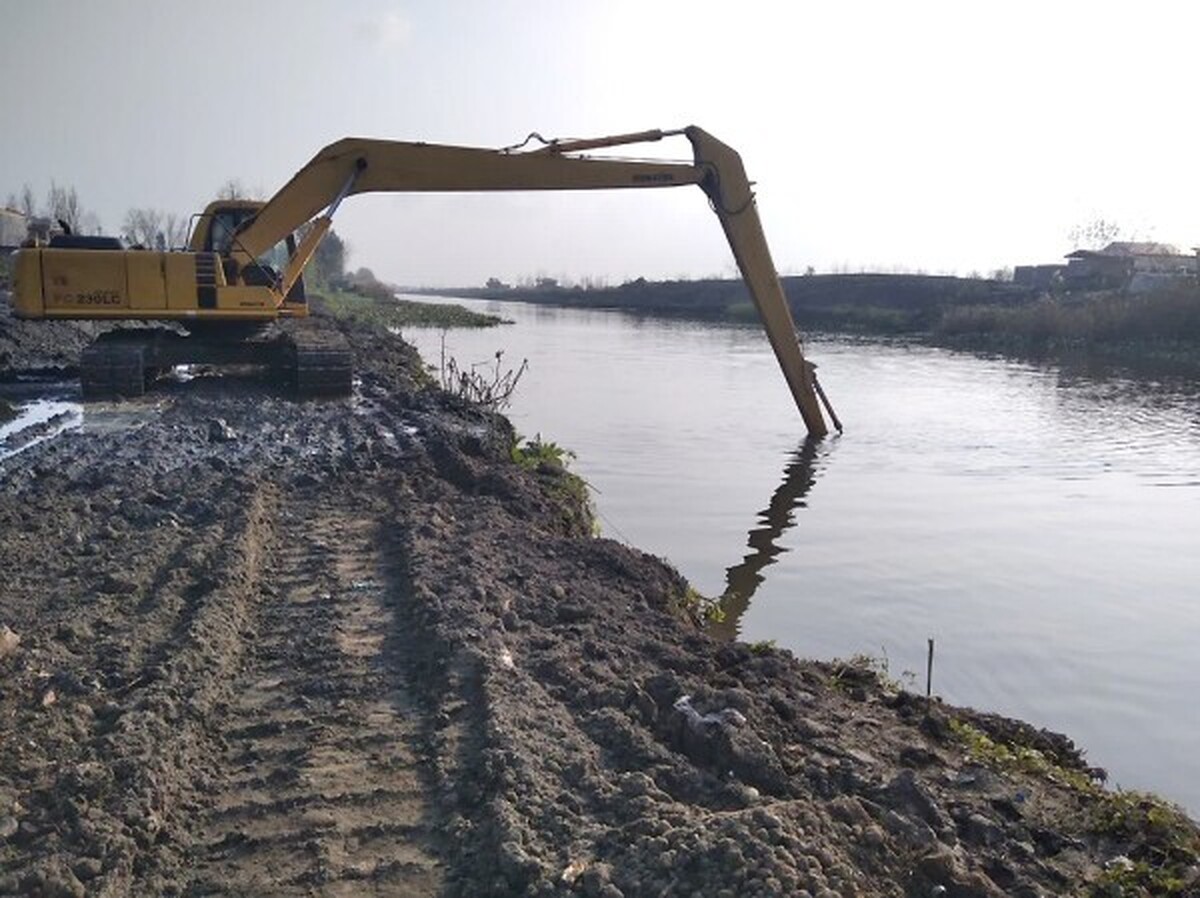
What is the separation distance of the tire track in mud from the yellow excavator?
8.00m

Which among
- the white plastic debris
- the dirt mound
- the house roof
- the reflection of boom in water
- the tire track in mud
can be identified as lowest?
the reflection of boom in water

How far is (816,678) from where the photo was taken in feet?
18.9

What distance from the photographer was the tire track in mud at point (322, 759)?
3.44 meters

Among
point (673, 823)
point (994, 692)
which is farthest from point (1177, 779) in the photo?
point (673, 823)

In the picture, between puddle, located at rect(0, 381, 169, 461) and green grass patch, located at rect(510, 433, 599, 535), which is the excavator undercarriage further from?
green grass patch, located at rect(510, 433, 599, 535)

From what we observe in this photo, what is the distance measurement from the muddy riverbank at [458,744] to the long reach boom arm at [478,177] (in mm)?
7163

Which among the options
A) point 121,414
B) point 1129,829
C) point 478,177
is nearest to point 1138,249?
Answer: point 478,177

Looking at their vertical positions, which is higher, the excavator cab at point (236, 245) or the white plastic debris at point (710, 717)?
the excavator cab at point (236, 245)

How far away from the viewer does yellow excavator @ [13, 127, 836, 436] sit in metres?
12.9

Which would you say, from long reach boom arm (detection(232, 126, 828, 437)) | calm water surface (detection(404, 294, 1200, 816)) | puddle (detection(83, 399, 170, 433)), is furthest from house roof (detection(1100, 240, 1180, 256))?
puddle (detection(83, 399, 170, 433))

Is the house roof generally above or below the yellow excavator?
above

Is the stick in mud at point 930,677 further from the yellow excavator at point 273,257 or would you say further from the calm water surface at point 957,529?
the yellow excavator at point 273,257

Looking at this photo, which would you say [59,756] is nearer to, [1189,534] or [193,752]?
[193,752]

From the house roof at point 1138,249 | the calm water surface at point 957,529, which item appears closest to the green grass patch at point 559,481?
the calm water surface at point 957,529
